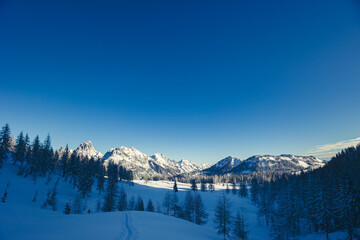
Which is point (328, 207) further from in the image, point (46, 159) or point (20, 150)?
point (20, 150)

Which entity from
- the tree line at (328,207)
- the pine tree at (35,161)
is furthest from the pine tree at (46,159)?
the tree line at (328,207)

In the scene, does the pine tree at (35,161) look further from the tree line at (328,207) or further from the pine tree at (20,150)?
the tree line at (328,207)

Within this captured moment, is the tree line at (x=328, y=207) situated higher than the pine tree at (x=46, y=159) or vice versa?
the pine tree at (x=46, y=159)

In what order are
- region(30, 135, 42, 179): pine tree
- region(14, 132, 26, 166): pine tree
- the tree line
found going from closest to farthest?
the tree line → region(30, 135, 42, 179): pine tree → region(14, 132, 26, 166): pine tree

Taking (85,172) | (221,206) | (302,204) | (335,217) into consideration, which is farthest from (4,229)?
(302,204)

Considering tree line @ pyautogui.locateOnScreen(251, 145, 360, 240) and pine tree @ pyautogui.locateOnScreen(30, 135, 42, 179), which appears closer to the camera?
tree line @ pyautogui.locateOnScreen(251, 145, 360, 240)

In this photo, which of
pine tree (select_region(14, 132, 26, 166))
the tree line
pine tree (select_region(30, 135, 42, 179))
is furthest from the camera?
pine tree (select_region(14, 132, 26, 166))

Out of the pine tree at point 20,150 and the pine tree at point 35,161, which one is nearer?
the pine tree at point 35,161

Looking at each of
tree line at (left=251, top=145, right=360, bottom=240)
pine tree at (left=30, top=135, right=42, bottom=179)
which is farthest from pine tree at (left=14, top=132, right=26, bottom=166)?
tree line at (left=251, top=145, right=360, bottom=240)

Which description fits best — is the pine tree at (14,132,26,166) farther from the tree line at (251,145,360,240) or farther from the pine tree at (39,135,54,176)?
the tree line at (251,145,360,240)

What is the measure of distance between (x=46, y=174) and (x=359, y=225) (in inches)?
3775

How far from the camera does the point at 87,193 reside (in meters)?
59.3

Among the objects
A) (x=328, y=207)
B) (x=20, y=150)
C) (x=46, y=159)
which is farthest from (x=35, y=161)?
(x=328, y=207)

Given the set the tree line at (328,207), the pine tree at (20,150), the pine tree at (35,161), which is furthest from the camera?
the pine tree at (20,150)
